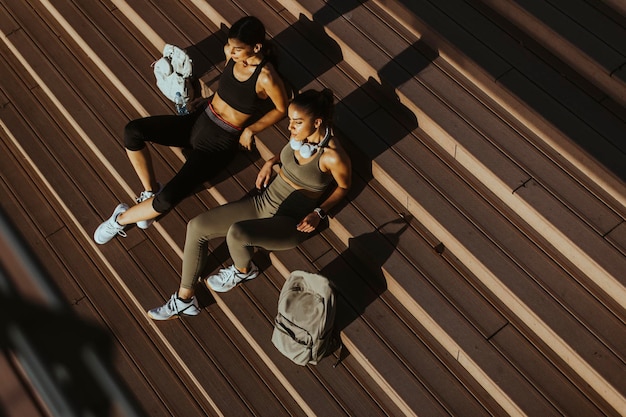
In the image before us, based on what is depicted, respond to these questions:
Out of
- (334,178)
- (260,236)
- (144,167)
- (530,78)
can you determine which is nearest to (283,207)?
(260,236)

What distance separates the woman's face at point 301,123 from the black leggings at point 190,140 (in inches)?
32.5

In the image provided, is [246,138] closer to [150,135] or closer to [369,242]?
[150,135]

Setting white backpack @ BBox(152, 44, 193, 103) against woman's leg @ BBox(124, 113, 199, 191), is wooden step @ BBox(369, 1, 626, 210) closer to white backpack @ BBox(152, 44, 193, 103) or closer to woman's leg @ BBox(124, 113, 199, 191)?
white backpack @ BBox(152, 44, 193, 103)

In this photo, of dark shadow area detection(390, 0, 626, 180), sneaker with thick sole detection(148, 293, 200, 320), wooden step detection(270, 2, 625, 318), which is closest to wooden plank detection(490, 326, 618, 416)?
wooden step detection(270, 2, 625, 318)

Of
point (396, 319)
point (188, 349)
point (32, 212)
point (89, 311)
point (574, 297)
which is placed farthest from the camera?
point (32, 212)

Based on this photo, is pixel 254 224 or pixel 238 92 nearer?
pixel 254 224

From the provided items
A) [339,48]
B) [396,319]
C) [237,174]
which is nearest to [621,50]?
[339,48]

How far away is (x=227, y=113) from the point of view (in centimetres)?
519

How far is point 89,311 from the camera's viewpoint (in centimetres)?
555

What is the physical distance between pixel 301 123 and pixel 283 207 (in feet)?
2.15

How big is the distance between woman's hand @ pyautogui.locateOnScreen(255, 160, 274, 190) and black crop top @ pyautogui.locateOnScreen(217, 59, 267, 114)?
39 cm

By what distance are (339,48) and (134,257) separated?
2155 millimetres

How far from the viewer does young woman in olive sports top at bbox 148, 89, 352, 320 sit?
4.62 meters

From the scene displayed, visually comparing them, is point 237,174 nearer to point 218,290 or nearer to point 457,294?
point 218,290
